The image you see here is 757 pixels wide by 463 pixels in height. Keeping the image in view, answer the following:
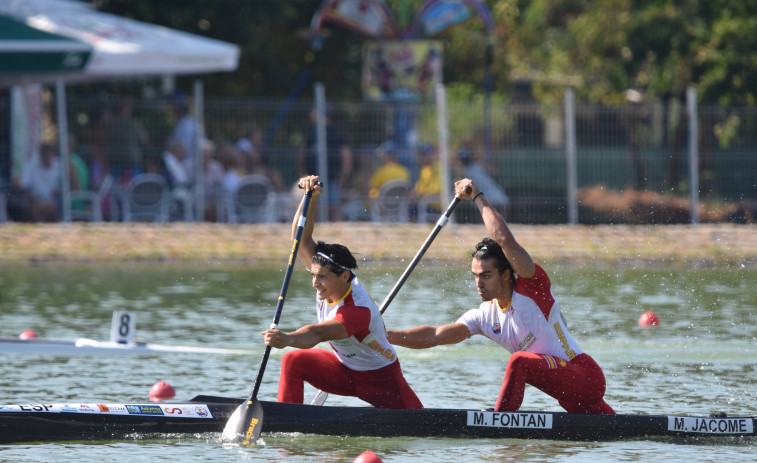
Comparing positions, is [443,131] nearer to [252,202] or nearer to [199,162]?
[252,202]

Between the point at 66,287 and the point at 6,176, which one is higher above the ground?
the point at 6,176

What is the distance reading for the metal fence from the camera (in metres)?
20.5

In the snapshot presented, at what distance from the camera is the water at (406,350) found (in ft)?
27.0

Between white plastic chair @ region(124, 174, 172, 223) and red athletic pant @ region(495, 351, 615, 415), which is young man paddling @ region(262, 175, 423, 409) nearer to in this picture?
red athletic pant @ region(495, 351, 615, 415)

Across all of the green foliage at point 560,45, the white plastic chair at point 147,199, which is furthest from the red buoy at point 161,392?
the green foliage at point 560,45

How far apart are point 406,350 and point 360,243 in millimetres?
6930

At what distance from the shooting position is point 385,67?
1011 inches

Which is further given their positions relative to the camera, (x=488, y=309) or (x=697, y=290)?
(x=697, y=290)

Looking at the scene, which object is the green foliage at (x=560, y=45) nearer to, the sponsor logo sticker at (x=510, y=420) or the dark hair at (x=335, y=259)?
the dark hair at (x=335, y=259)

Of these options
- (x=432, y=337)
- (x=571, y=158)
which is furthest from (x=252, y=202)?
(x=432, y=337)

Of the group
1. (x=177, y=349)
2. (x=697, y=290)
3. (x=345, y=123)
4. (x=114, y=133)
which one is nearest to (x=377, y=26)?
(x=345, y=123)

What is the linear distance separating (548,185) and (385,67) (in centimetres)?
593

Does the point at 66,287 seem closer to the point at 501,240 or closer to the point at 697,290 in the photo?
the point at 697,290

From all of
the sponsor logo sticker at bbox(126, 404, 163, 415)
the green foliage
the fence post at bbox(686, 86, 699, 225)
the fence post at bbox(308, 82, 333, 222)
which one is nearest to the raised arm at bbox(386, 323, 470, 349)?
the sponsor logo sticker at bbox(126, 404, 163, 415)
